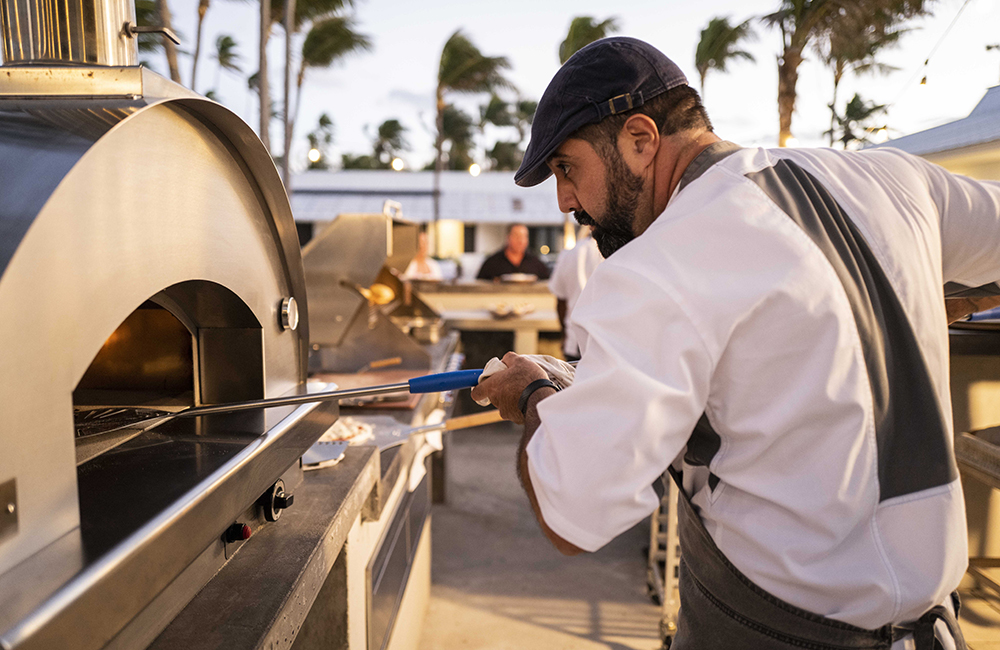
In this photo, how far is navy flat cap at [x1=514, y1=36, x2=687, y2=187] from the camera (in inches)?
40.2

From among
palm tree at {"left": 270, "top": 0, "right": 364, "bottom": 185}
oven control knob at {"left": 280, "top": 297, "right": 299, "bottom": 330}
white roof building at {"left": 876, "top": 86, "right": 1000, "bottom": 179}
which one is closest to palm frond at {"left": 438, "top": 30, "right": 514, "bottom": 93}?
palm tree at {"left": 270, "top": 0, "right": 364, "bottom": 185}

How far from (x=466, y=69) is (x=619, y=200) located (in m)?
18.5

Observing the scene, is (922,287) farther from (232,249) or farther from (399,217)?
(399,217)

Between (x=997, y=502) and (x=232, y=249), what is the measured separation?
370cm

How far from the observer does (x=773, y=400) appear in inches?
33.9

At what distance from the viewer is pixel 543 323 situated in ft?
19.2

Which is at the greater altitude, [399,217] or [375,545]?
[399,217]

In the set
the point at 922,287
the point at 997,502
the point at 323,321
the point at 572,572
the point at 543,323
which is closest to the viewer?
the point at 922,287

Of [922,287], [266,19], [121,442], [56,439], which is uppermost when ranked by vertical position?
[266,19]

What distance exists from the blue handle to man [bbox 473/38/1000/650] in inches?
9.3

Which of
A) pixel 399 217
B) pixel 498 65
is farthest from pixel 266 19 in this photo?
Result: pixel 498 65

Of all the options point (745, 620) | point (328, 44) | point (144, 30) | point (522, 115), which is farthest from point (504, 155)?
point (745, 620)

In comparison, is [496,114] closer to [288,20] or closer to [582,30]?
[582,30]

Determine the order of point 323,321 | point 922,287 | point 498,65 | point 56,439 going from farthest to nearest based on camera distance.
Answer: point 498,65 → point 323,321 → point 922,287 → point 56,439
